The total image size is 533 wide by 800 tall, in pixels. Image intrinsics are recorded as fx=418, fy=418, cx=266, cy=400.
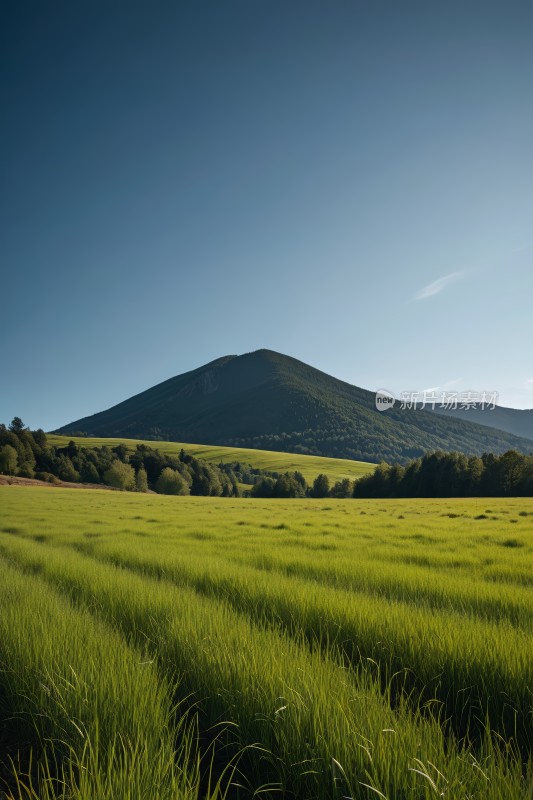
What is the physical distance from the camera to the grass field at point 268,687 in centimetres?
206

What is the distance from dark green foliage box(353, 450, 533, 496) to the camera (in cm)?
6531

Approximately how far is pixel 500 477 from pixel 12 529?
2713 inches

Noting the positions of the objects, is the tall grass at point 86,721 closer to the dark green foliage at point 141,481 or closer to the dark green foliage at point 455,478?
the dark green foliage at point 455,478

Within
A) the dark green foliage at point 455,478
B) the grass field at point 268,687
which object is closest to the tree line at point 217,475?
the dark green foliage at point 455,478

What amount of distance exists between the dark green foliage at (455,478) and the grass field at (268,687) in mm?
66828

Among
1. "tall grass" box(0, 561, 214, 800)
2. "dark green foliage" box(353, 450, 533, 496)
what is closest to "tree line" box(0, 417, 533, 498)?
"dark green foliage" box(353, 450, 533, 496)

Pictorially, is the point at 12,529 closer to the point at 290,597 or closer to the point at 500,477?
the point at 290,597

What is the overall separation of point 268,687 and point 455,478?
78.9 metres

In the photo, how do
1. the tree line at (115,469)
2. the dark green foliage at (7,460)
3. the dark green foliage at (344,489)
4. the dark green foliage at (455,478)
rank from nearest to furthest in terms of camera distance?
the dark green foliage at (455,478) < the dark green foliage at (7,460) < the tree line at (115,469) < the dark green foliage at (344,489)

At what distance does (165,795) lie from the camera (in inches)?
72.8

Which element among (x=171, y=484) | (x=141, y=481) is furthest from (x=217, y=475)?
(x=141, y=481)

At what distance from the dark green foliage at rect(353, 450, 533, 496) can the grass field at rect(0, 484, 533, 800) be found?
219 ft

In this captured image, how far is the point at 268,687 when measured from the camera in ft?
9.36

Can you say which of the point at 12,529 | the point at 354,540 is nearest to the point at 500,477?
the point at 354,540
